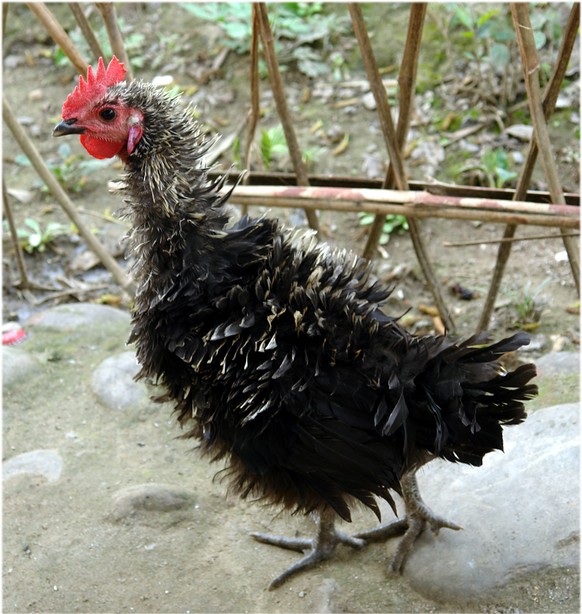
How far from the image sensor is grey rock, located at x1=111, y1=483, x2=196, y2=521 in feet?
11.1

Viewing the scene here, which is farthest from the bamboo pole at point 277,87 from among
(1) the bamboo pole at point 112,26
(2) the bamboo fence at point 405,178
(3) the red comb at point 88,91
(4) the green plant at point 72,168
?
(4) the green plant at point 72,168

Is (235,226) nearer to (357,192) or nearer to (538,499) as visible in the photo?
(357,192)

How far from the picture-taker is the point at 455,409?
2.57 meters

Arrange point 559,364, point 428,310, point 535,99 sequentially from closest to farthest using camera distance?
point 535,99, point 559,364, point 428,310

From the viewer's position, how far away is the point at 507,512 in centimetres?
314

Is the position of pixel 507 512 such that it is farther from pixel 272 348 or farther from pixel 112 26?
pixel 112 26

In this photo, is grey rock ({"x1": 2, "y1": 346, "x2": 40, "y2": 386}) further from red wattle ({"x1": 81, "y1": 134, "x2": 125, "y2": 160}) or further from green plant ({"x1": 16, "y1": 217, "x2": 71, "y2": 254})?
red wattle ({"x1": 81, "y1": 134, "x2": 125, "y2": 160})

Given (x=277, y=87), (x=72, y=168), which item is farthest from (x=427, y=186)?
(x=72, y=168)

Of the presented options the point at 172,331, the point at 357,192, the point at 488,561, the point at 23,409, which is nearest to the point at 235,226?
the point at 172,331

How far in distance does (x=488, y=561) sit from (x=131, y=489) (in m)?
1.56

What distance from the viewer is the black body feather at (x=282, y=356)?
262 cm

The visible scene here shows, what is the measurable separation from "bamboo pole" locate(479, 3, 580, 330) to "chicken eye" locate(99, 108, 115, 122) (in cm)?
192

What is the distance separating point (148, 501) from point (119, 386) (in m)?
0.88

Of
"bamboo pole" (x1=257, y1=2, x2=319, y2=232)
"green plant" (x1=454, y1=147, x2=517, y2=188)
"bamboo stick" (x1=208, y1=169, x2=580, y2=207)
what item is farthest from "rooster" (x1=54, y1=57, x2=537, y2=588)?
"green plant" (x1=454, y1=147, x2=517, y2=188)
